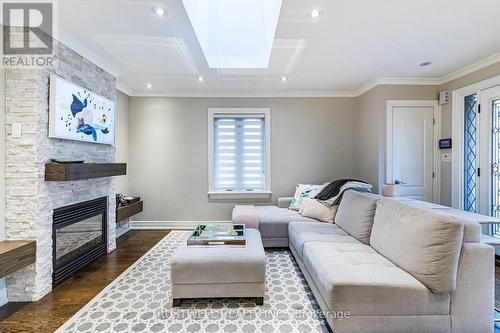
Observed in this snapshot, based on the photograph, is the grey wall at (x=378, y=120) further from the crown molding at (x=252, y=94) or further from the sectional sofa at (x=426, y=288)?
the sectional sofa at (x=426, y=288)

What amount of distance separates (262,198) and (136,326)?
309 centimetres

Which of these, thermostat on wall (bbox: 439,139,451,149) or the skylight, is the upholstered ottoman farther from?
thermostat on wall (bbox: 439,139,451,149)

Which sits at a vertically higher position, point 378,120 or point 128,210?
point 378,120

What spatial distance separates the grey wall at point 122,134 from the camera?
4242mm

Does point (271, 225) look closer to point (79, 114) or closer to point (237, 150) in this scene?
point (237, 150)

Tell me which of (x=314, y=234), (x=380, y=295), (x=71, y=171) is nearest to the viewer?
(x=380, y=295)

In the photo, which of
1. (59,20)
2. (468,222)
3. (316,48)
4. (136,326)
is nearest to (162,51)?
(59,20)

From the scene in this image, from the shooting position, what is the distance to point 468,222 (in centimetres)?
171

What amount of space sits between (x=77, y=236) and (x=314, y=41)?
136 inches

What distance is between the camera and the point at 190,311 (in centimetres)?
212

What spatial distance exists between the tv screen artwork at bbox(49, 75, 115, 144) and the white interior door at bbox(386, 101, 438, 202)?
4.18m

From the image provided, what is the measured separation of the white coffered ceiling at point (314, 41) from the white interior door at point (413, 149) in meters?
0.52

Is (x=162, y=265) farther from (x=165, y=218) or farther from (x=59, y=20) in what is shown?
(x=59, y=20)
